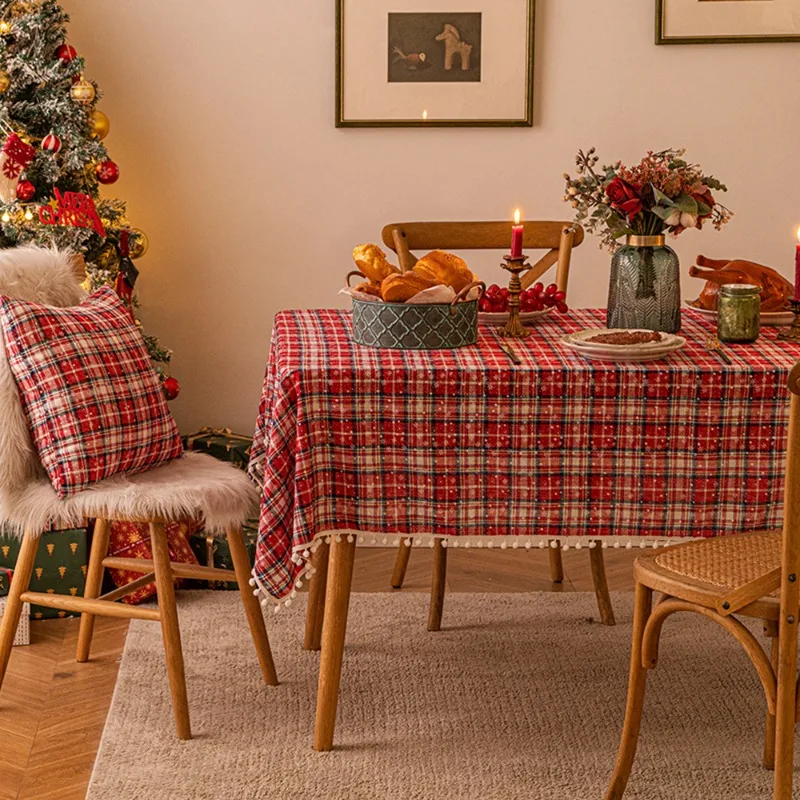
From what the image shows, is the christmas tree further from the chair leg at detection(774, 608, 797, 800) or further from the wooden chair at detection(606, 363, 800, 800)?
the chair leg at detection(774, 608, 797, 800)

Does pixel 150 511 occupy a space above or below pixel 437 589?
above

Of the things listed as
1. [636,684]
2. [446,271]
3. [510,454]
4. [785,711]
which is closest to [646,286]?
[446,271]

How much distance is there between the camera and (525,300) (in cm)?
261

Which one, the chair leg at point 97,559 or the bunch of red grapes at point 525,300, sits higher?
the bunch of red grapes at point 525,300

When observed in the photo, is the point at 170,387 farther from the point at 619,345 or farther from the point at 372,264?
the point at 619,345

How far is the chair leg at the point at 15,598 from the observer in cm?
245

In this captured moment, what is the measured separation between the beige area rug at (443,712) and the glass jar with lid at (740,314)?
80cm

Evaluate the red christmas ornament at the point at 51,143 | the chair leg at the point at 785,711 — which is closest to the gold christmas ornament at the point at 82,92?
the red christmas ornament at the point at 51,143

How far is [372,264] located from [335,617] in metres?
0.72

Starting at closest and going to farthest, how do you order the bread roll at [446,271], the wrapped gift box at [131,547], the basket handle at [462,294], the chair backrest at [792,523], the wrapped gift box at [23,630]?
the chair backrest at [792,523], the basket handle at [462,294], the bread roll at [446,271], the wrapped gift box at [23,630], the wrapped gift box at [131,547]

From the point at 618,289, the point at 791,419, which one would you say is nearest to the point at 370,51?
the point at 618,289

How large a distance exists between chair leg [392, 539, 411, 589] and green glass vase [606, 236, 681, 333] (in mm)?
965

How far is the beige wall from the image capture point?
11.9ft

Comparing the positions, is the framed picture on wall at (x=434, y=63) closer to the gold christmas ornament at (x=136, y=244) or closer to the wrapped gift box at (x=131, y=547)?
the gold christmas ornament at (x=136, y=244)
